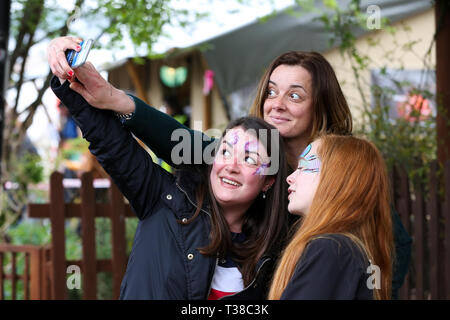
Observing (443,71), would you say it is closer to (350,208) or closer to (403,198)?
(403,198)

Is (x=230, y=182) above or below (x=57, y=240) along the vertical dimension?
above

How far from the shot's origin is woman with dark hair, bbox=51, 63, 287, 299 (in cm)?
188

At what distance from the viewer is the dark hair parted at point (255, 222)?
1.99 metres

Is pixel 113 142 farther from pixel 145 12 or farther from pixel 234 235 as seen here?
pixel 145 12

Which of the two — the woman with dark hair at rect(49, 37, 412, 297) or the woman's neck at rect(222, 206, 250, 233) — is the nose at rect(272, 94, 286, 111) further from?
the woman's neck at rect(222, 206, 250, 233)

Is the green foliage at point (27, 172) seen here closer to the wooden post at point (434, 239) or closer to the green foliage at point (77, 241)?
the green foliage at point (77, 241)

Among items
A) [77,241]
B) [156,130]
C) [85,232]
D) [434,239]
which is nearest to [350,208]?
[156,130]

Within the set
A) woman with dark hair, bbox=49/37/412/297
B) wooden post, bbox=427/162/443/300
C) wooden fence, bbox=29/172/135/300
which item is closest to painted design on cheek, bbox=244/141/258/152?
woman with dark hair, bbox=49/37/412/297

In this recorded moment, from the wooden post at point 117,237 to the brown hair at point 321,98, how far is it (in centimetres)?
213

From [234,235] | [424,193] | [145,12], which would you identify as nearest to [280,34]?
[145,12]

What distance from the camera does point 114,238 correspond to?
4453mm

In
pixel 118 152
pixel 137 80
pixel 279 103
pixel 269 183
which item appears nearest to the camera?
pixel 118 152

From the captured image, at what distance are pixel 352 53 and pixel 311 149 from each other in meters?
2.84

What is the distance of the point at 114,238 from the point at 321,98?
2.44 metres
